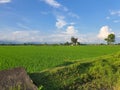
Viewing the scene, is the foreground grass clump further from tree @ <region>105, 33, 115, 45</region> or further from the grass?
tree @ <region>105, 33, 115, 45</region>

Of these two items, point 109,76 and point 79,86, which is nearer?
point 79,86

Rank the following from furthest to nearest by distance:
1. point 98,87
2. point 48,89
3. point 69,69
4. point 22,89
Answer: point 69,69
point 98,87
point 48,89
point 22,89

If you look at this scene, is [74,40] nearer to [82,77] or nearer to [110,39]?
[110,39]

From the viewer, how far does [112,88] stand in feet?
27.6

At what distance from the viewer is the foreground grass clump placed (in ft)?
26.5

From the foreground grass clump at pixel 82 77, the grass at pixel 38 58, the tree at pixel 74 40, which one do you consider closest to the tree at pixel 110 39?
the tree at pixel 74 40

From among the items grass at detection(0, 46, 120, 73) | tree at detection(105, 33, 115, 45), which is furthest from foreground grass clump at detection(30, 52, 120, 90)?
tree at detection(105, 33, 115, 45)

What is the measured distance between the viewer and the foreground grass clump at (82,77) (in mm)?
8070

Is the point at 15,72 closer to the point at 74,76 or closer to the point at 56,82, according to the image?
the point at 56,82

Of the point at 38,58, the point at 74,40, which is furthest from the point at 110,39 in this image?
the point at 38,58

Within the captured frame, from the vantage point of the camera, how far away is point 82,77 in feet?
28.3

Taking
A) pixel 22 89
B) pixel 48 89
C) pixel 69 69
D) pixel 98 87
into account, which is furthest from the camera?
pixel 69 69

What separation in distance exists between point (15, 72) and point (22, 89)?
2.05 feet

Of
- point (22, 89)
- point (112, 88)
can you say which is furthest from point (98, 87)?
point (22, 89)
